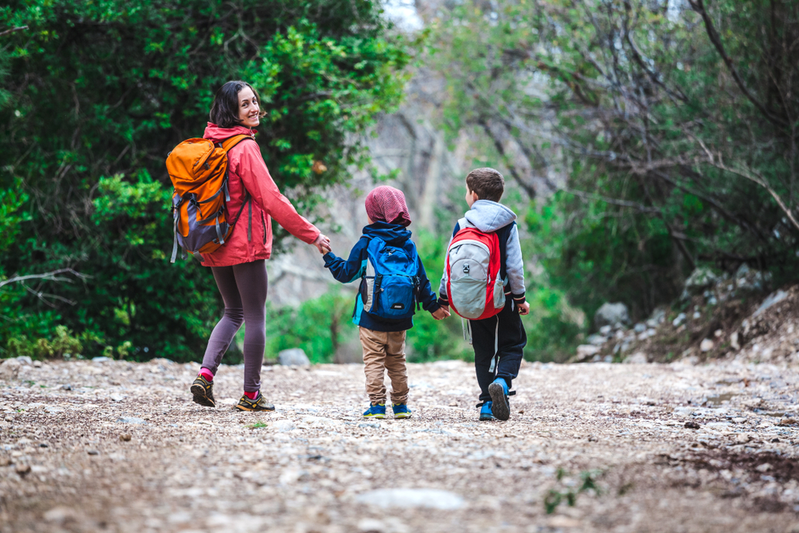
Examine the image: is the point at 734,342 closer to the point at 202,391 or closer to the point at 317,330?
the point at 202,391

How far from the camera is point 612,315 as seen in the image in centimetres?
1172

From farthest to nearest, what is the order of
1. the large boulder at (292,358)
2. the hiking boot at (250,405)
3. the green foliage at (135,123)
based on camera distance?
the large boulder at (292,358)
the green foliage at (135,123)
the hiking boot at (250,405)

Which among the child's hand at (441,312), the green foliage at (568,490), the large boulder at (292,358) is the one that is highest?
the child's hand at (441,312)

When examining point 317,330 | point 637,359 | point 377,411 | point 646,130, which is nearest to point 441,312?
point 377,411

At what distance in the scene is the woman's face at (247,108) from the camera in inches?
163

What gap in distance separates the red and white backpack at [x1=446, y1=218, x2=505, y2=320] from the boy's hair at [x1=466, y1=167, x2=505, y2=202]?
0.32 meters

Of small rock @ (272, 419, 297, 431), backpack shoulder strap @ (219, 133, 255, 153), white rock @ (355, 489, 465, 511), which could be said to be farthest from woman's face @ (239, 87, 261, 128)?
white rock @ (355, 489, 465, 511)

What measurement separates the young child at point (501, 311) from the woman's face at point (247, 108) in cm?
138

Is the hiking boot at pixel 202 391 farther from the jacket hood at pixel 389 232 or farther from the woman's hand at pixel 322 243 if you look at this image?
the jacket hood at pixel 389 232

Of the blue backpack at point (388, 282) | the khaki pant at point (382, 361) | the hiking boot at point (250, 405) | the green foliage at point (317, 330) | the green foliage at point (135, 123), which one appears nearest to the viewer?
the blue backpack at point (388, 282)

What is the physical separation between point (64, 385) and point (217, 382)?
124 cm

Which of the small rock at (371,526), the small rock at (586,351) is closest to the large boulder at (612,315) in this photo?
the small rock at (586,351)

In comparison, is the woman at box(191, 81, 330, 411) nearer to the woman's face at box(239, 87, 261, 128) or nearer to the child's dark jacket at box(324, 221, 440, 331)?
the woman's face at box(239, 87, 261, 128)

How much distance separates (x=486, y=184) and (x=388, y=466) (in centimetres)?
204
